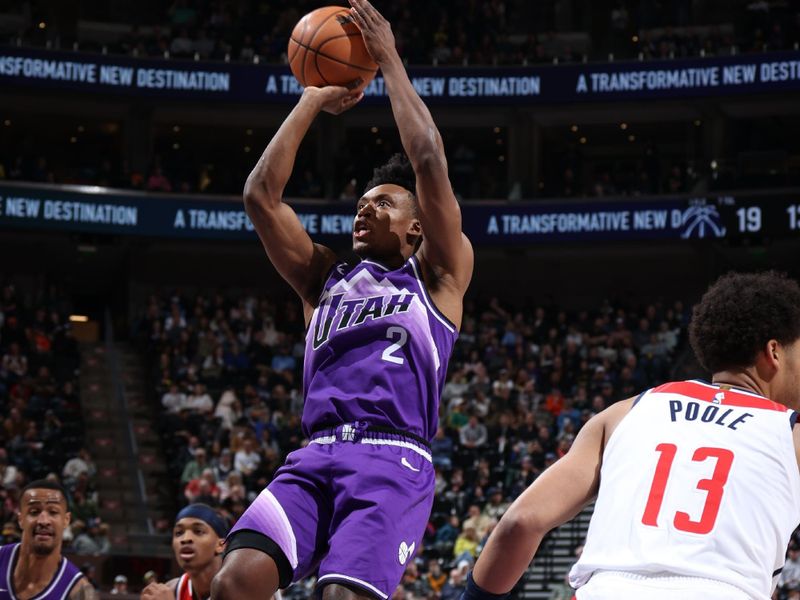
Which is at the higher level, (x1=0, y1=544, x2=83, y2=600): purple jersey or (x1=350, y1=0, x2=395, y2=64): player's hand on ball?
(x1=350, y1=0, x2=395, y2=64): player's hand on ball

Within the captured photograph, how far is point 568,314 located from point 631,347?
3.44 metres

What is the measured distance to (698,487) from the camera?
124 inches

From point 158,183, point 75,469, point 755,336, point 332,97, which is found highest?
point 158,183

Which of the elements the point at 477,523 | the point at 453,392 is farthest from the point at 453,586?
the point at 453,392

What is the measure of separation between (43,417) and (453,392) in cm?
687

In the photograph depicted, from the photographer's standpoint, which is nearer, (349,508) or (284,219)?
(349,508)

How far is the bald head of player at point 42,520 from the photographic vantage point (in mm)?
6680

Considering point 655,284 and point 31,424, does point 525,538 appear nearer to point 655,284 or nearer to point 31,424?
point 31,424

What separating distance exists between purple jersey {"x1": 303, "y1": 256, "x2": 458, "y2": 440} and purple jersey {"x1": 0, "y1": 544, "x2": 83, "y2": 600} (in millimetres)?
2615

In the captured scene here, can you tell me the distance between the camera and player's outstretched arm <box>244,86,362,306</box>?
4.98m

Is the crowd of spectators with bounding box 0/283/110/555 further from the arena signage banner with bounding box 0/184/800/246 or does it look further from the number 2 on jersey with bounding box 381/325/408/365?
the number 2 on jersey with bounding box 381/325/408/365

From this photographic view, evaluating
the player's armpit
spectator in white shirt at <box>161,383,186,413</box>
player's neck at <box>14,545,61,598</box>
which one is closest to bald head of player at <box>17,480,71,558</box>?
player's neck at <box>14,545,61,598</box>

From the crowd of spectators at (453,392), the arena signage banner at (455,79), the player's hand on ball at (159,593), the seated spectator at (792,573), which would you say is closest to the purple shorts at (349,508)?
the player's hand on ball at (159,593)

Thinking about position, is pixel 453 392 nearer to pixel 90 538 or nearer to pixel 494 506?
pixel 494 506
